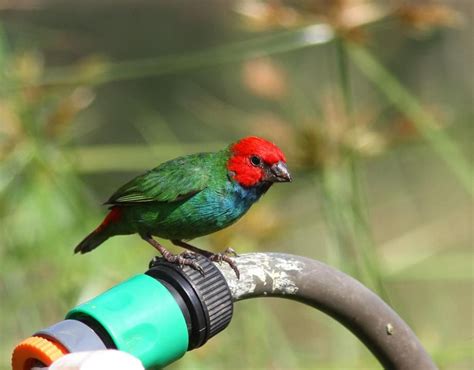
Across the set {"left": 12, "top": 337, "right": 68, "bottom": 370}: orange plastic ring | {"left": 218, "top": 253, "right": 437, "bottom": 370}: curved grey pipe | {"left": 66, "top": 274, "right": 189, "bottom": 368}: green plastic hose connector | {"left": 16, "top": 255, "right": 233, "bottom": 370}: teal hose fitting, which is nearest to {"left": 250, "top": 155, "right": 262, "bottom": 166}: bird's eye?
{"left": 218, "top": 253, "right": 437, "bottom": 370}: curved grey pipe

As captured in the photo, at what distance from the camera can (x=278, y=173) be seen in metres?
2.40

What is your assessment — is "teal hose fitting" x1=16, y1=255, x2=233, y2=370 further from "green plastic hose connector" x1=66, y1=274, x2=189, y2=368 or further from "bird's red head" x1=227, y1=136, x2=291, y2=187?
"bird's red head" x1=227, y1=136, x2=291, y2=187

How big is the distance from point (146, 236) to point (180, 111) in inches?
110

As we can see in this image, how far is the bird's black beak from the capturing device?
7.78ft

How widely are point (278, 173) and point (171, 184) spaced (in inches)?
11.1

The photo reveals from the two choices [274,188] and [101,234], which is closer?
[101,234]

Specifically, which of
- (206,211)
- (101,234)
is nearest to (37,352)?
(206,211)

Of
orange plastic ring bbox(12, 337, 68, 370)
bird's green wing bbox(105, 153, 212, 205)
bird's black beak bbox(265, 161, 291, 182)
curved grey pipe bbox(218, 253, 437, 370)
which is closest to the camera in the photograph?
orange plastic ring bbox(12, 337, 68, 370)

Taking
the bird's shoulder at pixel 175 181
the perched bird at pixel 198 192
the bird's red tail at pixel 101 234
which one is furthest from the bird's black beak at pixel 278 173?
the bird's red tail at pixel 101 234

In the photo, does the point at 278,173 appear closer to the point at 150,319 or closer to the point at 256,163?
the point at 256,163

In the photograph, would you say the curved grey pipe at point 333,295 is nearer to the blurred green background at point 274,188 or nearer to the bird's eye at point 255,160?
the bird's eye at point 255,160

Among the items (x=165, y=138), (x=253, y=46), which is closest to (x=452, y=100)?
(x=165, y=138)

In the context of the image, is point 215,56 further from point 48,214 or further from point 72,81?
point 48,214

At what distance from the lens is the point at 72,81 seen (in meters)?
3.24
